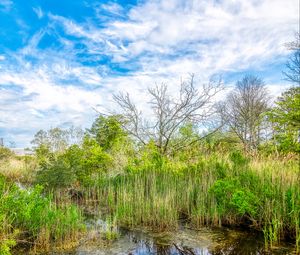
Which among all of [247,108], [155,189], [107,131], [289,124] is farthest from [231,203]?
[247,108]

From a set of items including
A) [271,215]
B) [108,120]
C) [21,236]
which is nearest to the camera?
[21,236]

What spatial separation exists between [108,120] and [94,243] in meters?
6.79

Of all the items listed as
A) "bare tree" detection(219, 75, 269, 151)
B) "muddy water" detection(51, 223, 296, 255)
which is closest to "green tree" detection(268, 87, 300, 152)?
"muddy water" detection(51, 223, 296, 255)

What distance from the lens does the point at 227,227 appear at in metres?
5.82

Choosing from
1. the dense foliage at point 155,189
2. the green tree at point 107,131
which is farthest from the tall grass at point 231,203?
the green tree at point 107,131

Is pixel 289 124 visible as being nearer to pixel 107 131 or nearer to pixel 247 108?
pixel 107 131

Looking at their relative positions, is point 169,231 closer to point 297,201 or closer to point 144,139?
point 297,201

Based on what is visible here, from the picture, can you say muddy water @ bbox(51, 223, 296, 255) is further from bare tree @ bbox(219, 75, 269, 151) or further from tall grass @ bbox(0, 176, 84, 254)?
bare tree @ bbox(219, 75, 269, 151)

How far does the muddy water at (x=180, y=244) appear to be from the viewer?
4500mm

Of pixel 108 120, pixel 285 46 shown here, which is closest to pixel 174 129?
pixel 108 120

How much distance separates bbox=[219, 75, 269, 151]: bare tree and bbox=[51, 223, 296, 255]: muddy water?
60.2ft

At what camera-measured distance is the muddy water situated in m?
4.50

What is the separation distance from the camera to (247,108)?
78.9ft

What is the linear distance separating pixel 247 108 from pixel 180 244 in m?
21.1
